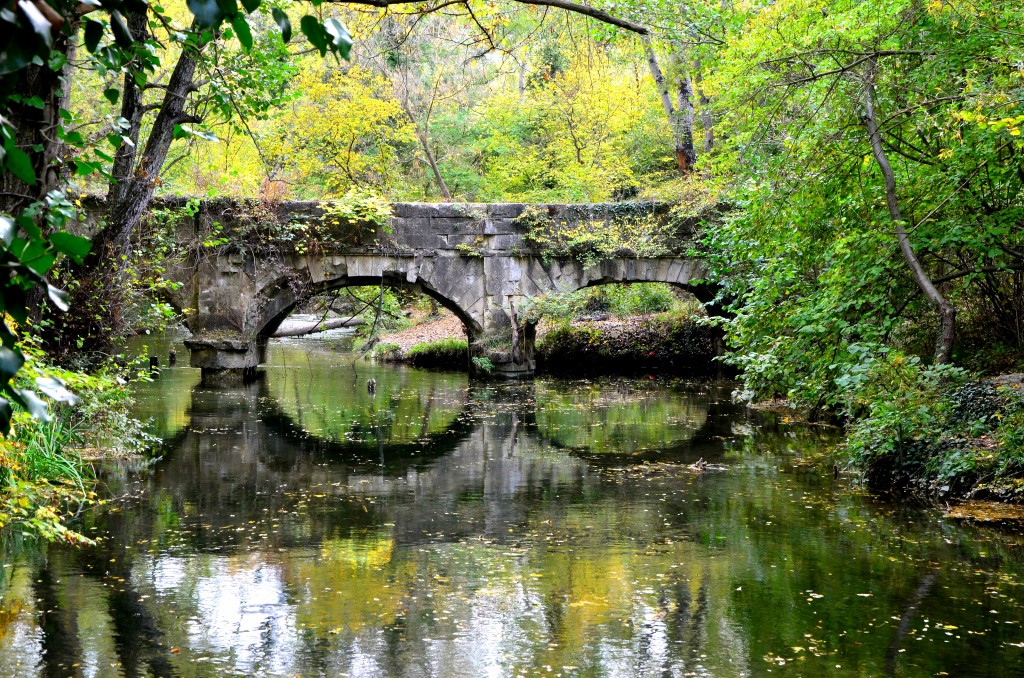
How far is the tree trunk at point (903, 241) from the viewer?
8.18m

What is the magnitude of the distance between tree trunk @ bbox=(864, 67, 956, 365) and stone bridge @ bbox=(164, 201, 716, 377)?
26.7ft

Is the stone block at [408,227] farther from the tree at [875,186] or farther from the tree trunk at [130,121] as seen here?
the tree trunk at [130,121]

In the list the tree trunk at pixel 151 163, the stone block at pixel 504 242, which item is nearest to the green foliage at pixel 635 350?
the stone block at pixel 504 242

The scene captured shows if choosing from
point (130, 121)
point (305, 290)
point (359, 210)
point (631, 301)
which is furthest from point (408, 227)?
point (130, 121)

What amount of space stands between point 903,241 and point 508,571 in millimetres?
4541

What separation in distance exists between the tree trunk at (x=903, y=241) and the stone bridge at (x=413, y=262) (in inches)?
321

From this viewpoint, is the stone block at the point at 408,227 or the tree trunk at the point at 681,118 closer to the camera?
the stone block at the point at 408,227

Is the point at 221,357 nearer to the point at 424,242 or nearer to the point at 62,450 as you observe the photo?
the point at 424,242

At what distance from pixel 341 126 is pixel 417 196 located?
336 cm

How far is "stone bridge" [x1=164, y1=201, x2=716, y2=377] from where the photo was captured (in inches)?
648

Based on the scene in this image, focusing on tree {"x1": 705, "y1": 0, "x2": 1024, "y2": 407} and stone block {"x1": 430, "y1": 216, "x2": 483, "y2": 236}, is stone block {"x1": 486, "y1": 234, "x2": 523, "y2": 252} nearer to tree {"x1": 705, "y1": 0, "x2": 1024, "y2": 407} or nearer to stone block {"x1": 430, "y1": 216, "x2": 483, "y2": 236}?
stone block {"x1": 430, "y1": 216, "x2": 483, "y2": 236}

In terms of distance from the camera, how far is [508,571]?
6.26m

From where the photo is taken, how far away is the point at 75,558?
20.8ft

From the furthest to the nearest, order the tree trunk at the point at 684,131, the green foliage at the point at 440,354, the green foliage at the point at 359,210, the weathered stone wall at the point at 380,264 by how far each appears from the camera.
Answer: the green foliage at the point at 440,354 < the tree trunk at the point at 684,131 < the weathered stone wall at the point at 380,264 < the green foliage at the point at 359,210
